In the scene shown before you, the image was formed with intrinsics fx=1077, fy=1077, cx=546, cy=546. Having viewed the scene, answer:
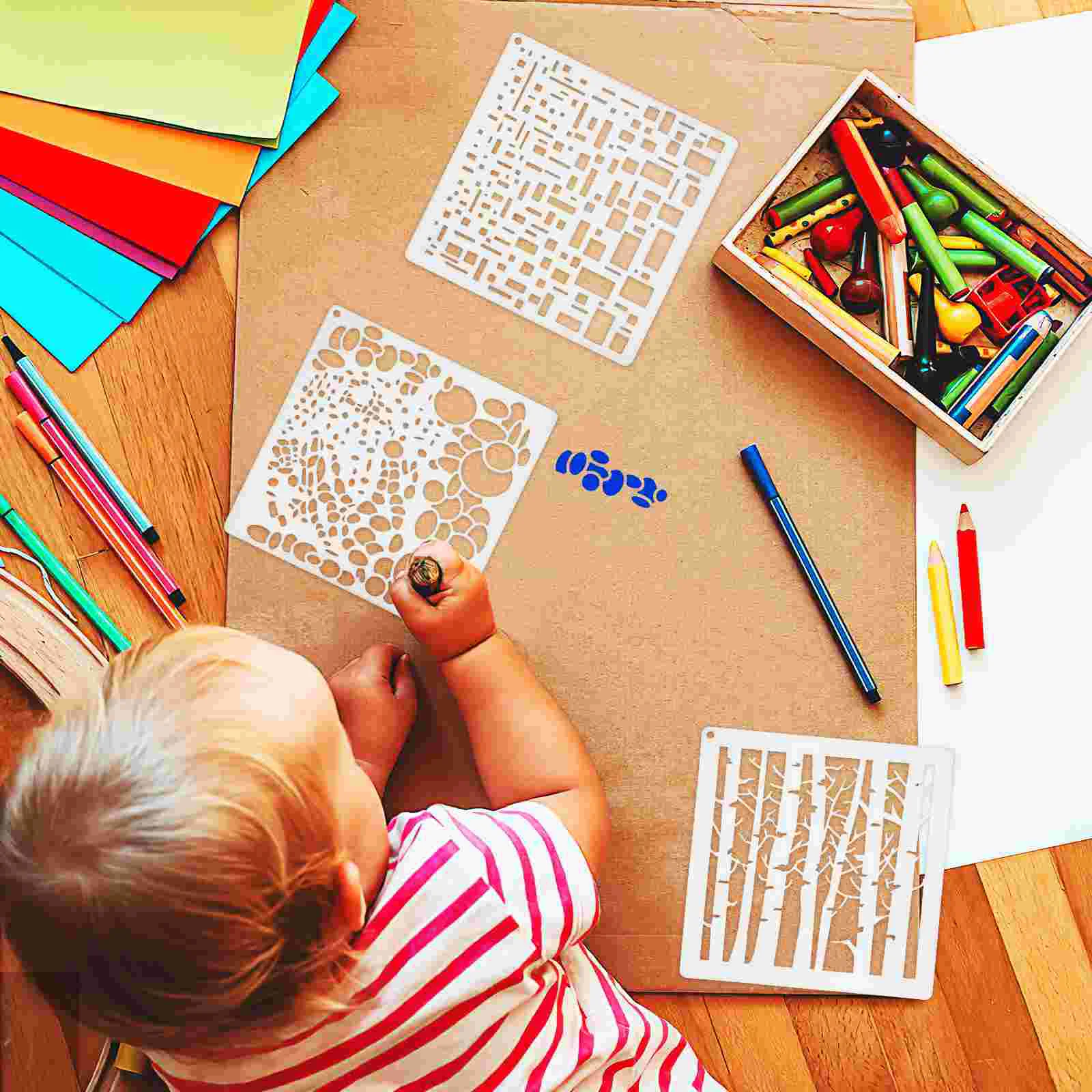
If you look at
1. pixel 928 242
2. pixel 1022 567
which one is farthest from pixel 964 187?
pixel 1022 567

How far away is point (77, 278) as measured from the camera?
71cm

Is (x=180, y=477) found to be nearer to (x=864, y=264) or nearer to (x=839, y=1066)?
(x=864, y=264)

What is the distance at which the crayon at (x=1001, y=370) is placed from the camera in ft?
2.25

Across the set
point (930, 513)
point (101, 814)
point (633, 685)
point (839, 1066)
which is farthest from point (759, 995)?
point (101, 814)

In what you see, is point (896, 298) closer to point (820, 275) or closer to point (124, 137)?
point (820, 275)

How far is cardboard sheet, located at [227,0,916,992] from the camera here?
71 centimetres

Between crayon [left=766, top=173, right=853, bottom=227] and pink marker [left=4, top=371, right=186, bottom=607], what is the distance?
1.51 ft

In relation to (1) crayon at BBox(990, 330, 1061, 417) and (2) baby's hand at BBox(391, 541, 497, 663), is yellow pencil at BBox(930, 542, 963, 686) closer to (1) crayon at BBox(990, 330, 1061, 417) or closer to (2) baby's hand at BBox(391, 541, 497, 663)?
(1) crayon at BBox(990, 330, 1061, 417)

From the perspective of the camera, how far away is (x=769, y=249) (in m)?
0.71

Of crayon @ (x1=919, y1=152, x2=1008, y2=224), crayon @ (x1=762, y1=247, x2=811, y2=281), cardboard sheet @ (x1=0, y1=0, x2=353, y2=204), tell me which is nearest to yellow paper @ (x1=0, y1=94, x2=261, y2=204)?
cardboard sheet @ (x1=0, y1=0, x2=353, y2=204)

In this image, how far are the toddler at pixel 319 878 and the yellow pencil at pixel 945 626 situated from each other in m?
0.25

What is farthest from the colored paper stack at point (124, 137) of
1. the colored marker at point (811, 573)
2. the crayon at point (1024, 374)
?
the crayon at point (1024, 374)

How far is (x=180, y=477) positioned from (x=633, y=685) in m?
0.33

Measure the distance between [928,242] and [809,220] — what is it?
0.08m
